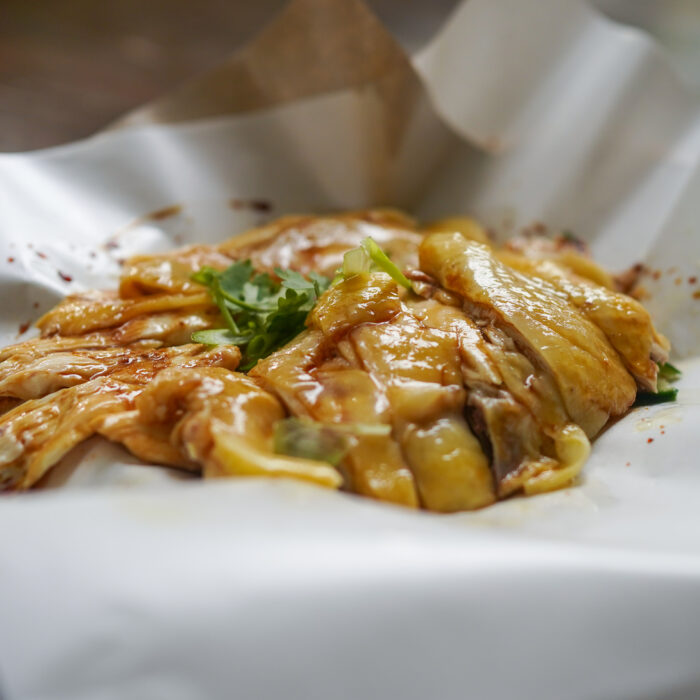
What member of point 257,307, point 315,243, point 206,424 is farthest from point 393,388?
point 315,243

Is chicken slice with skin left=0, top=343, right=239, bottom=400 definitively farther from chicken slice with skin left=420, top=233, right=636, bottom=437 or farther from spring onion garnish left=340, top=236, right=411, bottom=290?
chicken slice with skin left=420, top=233, right=636, bottom=437

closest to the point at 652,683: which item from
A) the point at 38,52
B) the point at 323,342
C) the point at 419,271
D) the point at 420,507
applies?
the point at 420,507

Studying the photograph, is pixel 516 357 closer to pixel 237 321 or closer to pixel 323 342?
pixel 323 342

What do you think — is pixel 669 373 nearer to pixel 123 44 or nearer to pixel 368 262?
pixel 368 262

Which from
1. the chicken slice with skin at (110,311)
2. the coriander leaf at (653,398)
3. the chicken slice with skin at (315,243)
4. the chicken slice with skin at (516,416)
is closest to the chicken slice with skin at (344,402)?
the chicken slice with skin at (516,416)

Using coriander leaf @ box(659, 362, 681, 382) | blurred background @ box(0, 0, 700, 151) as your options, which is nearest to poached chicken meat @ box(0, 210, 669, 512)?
coriander leaf @ box(659, 362, 681, 382)

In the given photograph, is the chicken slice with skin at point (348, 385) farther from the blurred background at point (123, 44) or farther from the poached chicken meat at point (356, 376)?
the blurred background at point (123, 44)
